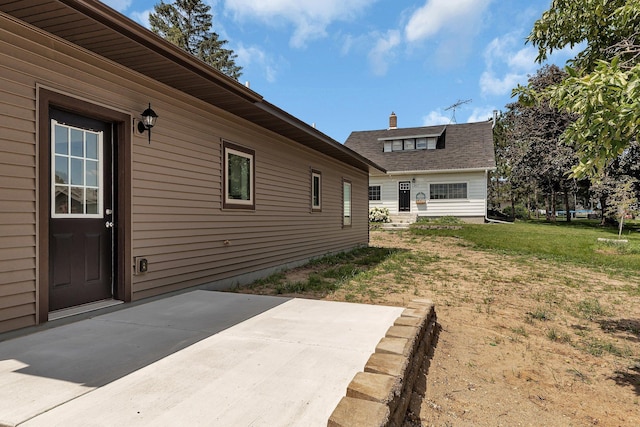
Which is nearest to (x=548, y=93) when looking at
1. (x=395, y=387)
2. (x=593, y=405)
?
(x=593, y=405)

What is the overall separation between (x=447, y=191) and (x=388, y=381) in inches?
723

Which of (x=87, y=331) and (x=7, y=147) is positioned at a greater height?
(x=7, y=147)

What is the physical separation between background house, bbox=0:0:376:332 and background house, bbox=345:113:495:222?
45.8 feet

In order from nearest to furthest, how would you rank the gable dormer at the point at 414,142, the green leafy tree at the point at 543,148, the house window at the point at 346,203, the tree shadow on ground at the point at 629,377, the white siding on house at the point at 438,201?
the tree shadow on ground at the point at 629,377
the house window at the point at 346,203
the white siding on house at the point at 438,201
the green leafy tree at the point at 543,148
the gable dormer at the point at 414,142

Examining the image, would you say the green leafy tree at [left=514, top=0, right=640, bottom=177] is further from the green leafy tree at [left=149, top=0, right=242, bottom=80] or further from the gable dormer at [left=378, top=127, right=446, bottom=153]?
the green leafy tree at [left=149, top=0, right=242, bottom=80]

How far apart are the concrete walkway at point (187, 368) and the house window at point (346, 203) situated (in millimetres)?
7257

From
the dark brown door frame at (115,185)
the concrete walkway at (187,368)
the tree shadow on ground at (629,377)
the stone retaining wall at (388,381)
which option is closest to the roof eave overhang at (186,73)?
the dark brown door frame at (115,185)

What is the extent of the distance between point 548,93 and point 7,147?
4497 mm

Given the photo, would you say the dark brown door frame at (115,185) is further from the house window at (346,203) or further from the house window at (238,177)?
the house window at (346,203)

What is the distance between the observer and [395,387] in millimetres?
2006

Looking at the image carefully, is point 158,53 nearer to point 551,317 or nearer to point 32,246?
point 32,246

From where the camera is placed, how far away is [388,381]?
2041 millimetres

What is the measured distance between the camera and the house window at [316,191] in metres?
8.84

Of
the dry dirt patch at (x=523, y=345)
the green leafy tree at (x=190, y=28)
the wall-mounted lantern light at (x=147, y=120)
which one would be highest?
the green leafy tree at (x=190, y=28)
